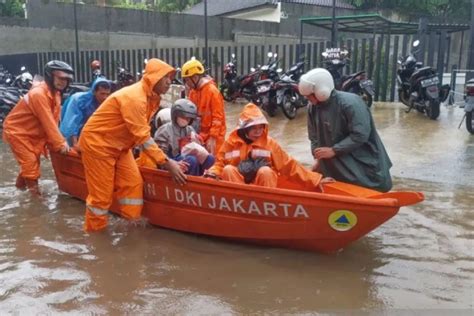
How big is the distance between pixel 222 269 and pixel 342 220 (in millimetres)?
967

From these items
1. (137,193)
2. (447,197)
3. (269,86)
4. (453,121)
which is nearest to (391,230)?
(447,197)

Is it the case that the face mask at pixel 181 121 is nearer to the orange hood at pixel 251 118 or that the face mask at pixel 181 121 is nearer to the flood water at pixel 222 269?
the orange hood at pixel 251 118

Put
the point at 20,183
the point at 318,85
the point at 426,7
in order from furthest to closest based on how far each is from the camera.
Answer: the point at 426,7 → the point at 20,183 → the point at 318,85

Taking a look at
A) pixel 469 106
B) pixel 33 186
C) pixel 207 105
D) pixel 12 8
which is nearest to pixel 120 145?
pixel 207 105

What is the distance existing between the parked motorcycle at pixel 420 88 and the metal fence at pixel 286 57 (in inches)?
44.6

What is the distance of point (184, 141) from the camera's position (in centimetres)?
533

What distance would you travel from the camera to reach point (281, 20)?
22047 mm

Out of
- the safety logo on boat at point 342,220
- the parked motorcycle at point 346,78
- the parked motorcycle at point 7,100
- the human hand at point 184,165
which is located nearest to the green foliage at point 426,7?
the parked motorcycle at point 346,78

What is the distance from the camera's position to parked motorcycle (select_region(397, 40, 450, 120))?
9.53 metres

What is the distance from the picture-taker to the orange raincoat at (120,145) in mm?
4570

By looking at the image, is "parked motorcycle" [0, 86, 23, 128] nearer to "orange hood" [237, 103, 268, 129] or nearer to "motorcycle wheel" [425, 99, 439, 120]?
"orange hood" [237, 103, 268, 129]

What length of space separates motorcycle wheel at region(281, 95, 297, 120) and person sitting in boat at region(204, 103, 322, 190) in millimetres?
6216

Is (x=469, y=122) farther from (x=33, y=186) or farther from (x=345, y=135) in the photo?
(x=33, y=186)

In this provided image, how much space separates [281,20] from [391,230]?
1821 cm
